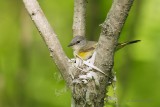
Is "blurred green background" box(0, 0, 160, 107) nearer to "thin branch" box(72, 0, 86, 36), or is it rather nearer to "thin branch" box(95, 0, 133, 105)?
"thin branch" box(72, 0, 86, 36)

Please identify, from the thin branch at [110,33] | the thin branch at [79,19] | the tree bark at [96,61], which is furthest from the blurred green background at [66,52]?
the thin branch at [110,33]

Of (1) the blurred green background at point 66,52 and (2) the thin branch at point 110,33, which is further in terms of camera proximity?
(1) the blurred green background at point 66,52

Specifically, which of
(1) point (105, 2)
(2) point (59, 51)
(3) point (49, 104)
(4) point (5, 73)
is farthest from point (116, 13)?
(4) point (5, 73)

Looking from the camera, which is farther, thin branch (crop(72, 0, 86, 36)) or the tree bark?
thin branch (crop(72, 0, 86, 36))

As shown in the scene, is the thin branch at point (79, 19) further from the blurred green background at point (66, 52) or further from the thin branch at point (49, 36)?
the blurred green background at point (66, 52)

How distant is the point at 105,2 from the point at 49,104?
1051mm

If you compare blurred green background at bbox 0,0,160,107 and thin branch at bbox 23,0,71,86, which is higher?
thin branch at bbox 23,0,71,86

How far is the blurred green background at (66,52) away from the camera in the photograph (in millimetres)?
4027

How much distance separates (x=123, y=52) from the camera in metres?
4.17

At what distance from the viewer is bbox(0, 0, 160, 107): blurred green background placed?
159 inches

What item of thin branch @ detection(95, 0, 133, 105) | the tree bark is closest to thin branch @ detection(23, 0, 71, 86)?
the tree bark

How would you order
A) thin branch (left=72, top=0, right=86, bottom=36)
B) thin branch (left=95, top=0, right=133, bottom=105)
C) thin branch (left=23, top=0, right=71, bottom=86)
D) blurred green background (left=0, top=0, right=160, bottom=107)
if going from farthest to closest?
blurred green background (left=0, top=0, right=160, bottom=107) → thin branch (left=72, top=0, right=86, bottom=36) → thin branch (left=23, top=0, right=71, bottom=86) → thin branch (left=95, top=0, right=133, bottom=105)

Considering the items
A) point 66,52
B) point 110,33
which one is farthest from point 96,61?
point 66,52

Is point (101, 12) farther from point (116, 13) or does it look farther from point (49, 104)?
point (116, 13)
